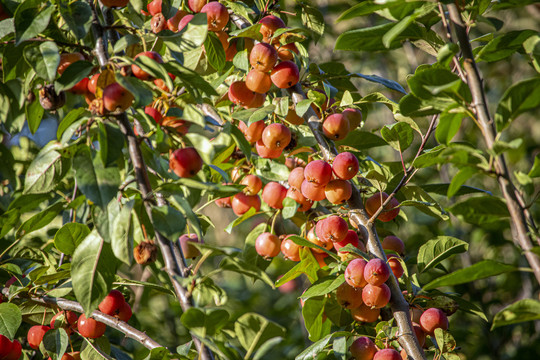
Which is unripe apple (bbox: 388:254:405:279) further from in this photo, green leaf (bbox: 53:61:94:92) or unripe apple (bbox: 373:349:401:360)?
green leaf (bbox: 53:61:94:92)

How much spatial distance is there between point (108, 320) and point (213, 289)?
33 cm

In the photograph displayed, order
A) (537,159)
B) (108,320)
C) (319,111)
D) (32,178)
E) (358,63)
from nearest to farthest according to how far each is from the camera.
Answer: (537,159) → (32,178) → (108,320) → (319,111) → (358,63)

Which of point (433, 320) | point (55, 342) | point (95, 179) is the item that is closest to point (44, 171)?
point (95, 179)

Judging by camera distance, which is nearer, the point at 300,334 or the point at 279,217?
the point at 279,217

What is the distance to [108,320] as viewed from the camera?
3.43 feet

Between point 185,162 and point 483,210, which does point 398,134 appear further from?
point 185,162

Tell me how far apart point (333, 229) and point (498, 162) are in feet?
1.32

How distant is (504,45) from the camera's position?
840 millimetres

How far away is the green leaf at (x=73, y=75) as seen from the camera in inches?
33.6

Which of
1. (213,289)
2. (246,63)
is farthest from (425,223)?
(213,289)

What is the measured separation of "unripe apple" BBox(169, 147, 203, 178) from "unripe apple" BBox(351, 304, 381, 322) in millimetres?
520

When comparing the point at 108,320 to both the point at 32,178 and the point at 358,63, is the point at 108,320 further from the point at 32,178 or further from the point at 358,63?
the point at 358,63

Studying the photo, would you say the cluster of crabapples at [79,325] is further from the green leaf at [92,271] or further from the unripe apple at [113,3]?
the unripe apple at [113,3]

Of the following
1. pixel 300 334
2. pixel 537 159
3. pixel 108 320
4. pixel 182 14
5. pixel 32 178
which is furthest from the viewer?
pixel 300 334
